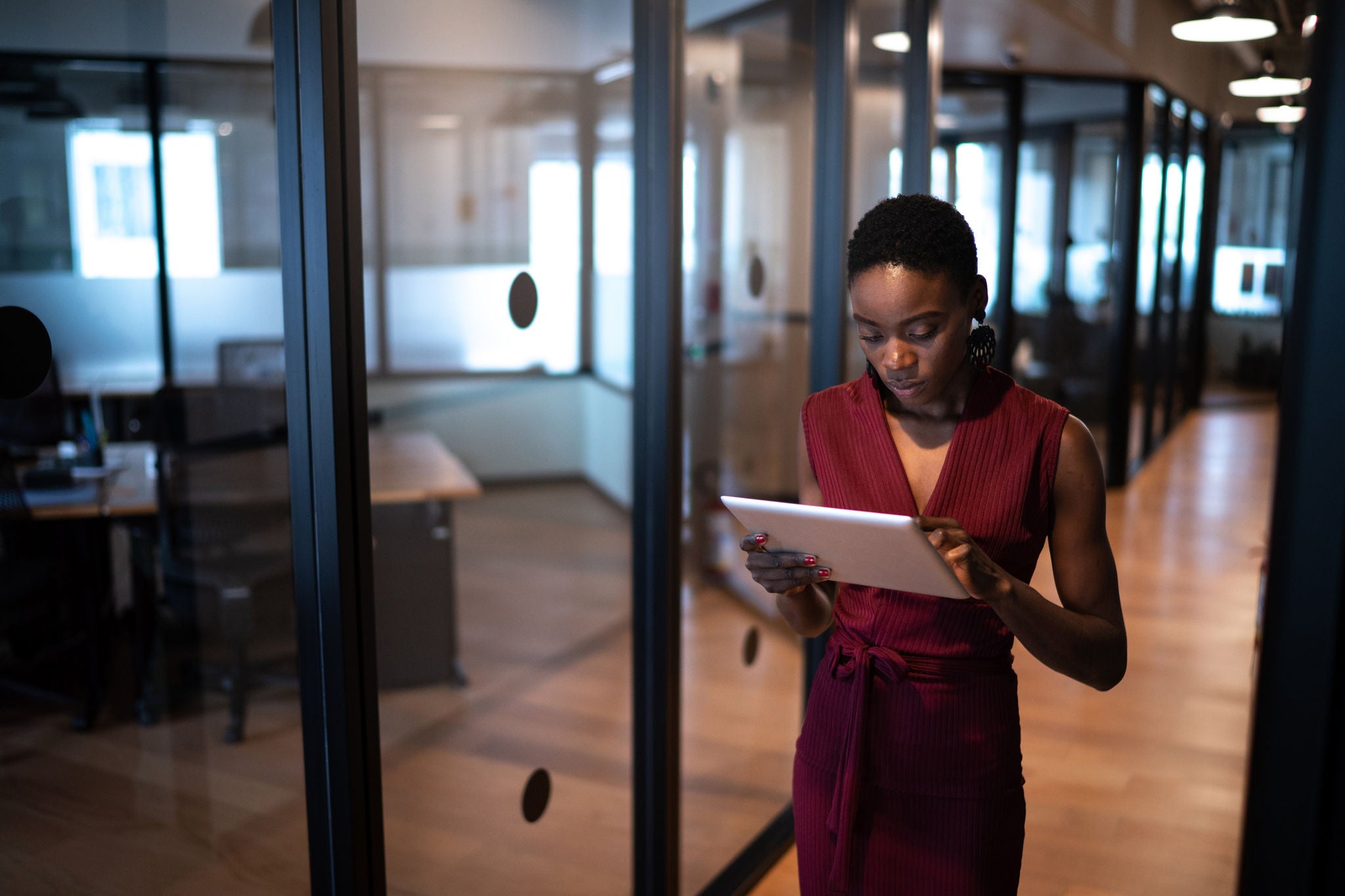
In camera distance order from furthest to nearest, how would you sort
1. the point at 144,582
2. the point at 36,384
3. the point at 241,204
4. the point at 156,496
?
1. the point at 241,204
2. the point at 156,496
3. the point at 144,582
4. the point at 36,384

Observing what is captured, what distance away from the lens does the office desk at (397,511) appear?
1969mm

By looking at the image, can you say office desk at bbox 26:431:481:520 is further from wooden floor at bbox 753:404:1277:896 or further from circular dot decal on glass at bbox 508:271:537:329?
wooden floor at bbox 753:404:1277:896

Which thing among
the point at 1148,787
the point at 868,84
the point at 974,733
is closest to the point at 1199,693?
the point at 1148,787

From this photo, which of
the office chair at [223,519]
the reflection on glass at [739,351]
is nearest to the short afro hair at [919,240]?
the office chair at [223,519]

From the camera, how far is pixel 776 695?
13.5ft

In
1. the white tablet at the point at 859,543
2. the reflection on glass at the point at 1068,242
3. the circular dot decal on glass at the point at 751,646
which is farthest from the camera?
the reflection on glass at the point at 1068,242

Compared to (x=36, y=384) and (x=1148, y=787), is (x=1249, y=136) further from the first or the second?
(x=36, y=384)

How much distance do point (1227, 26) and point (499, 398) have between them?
3.54 metres

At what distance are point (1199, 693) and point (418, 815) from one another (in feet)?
11.3

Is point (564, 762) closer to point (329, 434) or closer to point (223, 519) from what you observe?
point (223, 519)

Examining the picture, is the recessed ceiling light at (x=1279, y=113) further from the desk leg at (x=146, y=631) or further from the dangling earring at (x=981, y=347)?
the desk leg at (x=146, y=631)

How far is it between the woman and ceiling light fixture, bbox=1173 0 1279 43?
12.4 ft

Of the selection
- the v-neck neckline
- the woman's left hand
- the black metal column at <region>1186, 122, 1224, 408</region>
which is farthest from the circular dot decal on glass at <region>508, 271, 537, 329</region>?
the black metal column at <region>1186, 122, 1224, 408</region>

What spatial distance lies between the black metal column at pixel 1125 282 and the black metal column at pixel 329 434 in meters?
6.85
